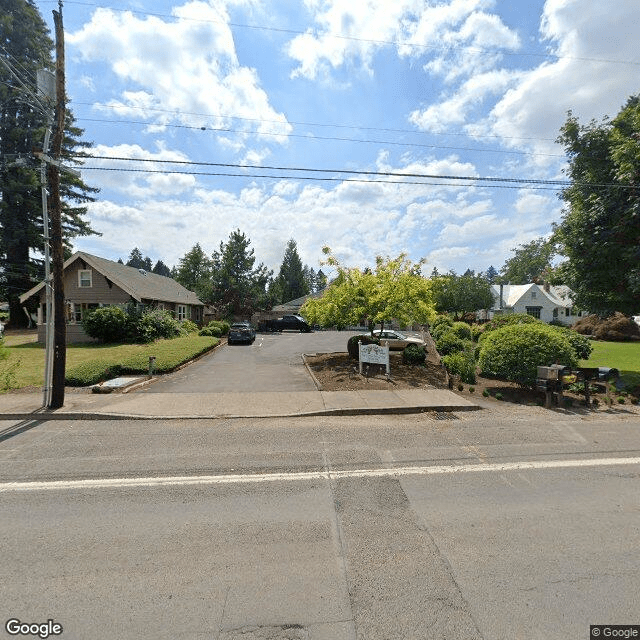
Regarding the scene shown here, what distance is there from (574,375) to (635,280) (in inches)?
142

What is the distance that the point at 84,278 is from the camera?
2486 centimetres

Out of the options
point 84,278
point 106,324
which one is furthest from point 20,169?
point 106,324

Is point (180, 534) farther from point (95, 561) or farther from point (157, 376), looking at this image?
point (157, 376)

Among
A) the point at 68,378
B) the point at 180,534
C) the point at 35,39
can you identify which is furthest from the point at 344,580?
the point at 35,39

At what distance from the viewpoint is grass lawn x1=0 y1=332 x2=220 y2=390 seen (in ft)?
39.3

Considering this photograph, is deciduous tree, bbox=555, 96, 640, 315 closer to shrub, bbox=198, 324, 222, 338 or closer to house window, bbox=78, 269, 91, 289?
shrub, bbox=198, 324, 222, 338

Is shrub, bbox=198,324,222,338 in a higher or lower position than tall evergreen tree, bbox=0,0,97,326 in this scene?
lower

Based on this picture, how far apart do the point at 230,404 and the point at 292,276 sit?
63.4 m

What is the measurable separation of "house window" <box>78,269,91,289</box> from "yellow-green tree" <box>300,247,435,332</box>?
1846 centimetres

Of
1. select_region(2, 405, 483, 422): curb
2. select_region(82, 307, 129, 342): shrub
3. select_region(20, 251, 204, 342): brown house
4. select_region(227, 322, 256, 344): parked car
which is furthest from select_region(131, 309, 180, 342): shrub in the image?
select_region(2, 405, 483, 422): curb

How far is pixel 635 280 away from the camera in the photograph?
423 inches

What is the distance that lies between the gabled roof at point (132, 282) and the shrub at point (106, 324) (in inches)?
88.1

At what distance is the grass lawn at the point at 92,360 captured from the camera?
1197 centimetres

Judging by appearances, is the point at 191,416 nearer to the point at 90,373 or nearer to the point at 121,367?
the point at 90,373
